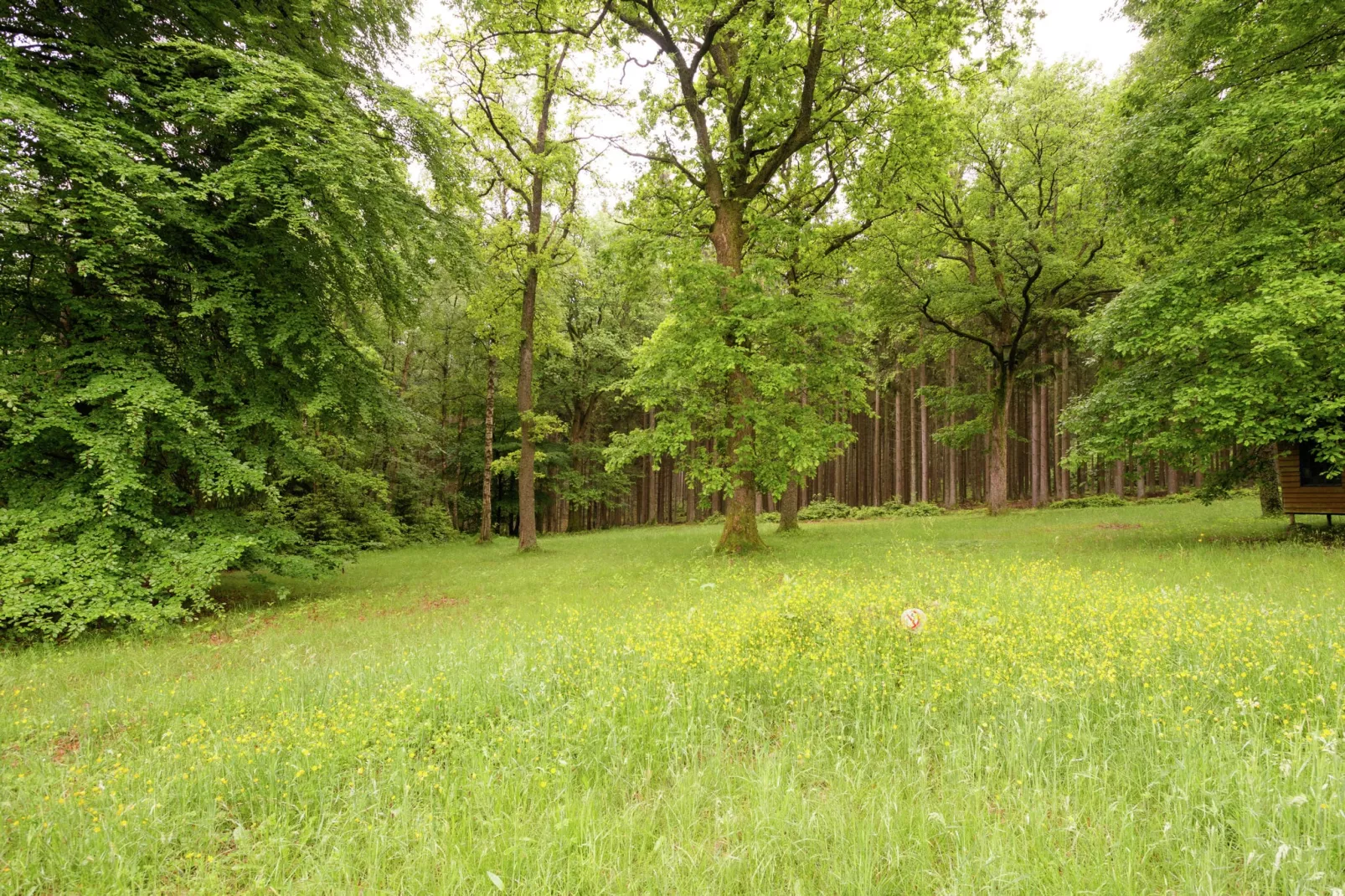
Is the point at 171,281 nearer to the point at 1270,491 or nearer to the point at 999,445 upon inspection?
the point at 1270,491

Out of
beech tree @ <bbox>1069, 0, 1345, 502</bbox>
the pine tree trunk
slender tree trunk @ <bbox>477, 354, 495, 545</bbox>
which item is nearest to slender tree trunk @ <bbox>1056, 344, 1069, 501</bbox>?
the pine tree trunk

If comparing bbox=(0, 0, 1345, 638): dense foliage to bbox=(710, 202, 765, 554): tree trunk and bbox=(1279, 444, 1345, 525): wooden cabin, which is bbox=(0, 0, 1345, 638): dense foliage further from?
bbox=(1279, 444, 1345, 525): wooden cabin

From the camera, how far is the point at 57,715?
533 cm

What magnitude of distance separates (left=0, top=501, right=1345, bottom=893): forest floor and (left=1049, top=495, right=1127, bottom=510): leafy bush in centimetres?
2322

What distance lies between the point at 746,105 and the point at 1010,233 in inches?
550

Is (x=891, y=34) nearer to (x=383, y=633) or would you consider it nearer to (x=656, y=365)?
(x=656, y=365)

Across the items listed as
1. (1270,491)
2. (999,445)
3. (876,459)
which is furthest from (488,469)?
(1270,491)

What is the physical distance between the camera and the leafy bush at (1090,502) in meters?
27.6

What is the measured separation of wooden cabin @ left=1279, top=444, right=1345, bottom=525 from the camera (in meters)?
12.6

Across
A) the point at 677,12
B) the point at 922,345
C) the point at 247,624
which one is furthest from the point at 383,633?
the point at 922,345

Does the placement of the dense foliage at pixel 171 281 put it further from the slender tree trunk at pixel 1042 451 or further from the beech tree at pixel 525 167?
the slender tree trunk at pixel 1042 451

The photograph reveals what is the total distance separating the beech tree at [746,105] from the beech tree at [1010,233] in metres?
5.99

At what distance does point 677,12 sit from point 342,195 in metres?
10.8

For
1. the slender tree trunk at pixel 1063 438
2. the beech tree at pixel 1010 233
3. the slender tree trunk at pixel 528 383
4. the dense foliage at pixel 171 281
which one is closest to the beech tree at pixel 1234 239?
the beech tree at pixel 1010 233
